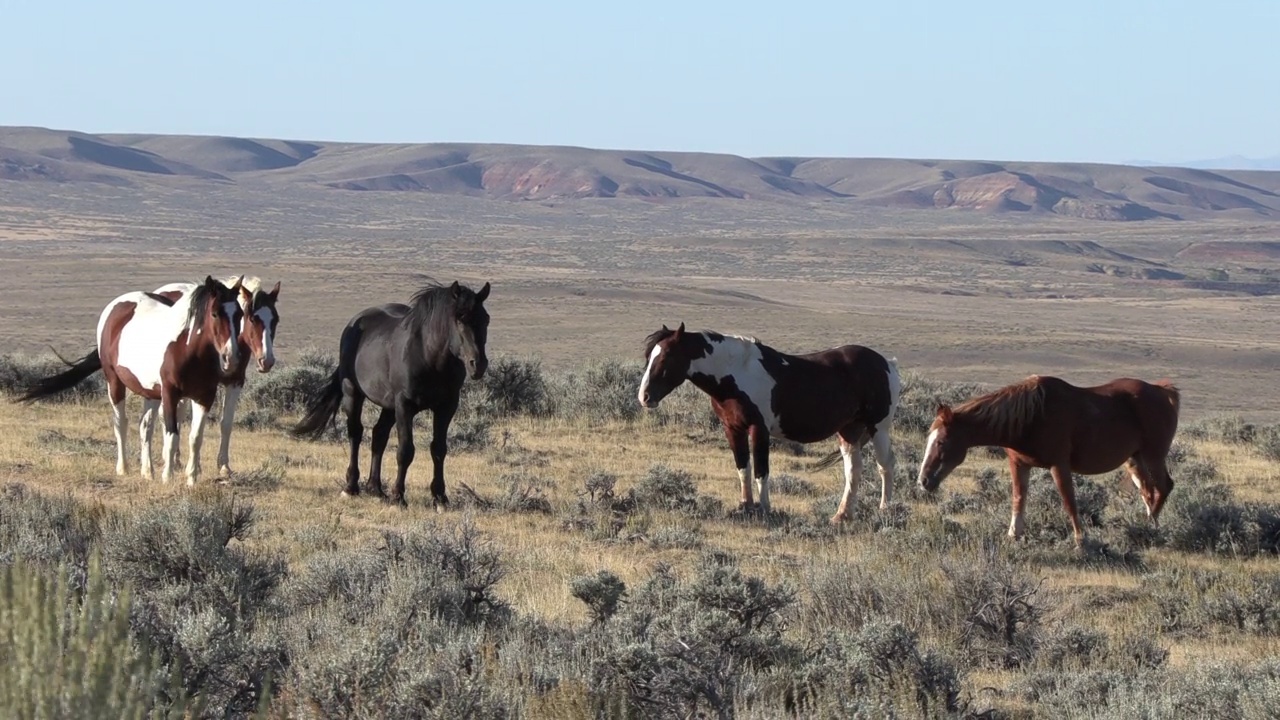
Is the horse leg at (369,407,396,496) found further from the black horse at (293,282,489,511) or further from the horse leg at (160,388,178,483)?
the horse leg at (160,388,178,483)

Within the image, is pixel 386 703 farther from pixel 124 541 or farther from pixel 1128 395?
pixel 1128 395

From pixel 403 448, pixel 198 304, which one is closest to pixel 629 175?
pixel 198 304

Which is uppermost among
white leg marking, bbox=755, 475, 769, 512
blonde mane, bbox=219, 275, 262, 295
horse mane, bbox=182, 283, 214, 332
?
blonde mane, bbox=219, 275, 262, 295

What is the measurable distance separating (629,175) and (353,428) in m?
154

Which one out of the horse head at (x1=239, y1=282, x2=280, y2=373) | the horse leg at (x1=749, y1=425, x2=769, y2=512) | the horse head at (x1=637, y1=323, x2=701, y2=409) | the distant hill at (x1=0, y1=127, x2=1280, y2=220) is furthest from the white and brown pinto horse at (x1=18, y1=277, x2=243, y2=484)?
the distant hill at (x1=0, y1=127, x2=1280, y2=220)

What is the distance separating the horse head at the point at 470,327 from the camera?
33.3ft

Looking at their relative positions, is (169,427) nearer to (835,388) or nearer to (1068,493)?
(835,388)

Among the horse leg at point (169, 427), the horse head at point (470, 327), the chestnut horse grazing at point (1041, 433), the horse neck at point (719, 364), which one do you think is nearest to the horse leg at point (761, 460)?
the horse neck at point (719, 364)

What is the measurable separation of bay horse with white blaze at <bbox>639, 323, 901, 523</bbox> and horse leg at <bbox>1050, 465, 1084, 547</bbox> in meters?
1.45

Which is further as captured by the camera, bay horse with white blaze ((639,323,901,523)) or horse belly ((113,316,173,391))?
bay horse with white blaze ((639,323,901,523))

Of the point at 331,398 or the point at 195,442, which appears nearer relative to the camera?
the point at 195,442

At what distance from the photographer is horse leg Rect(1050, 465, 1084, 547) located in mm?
10352

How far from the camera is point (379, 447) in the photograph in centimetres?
1118

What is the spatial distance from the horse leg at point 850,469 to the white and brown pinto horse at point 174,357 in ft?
15.3
